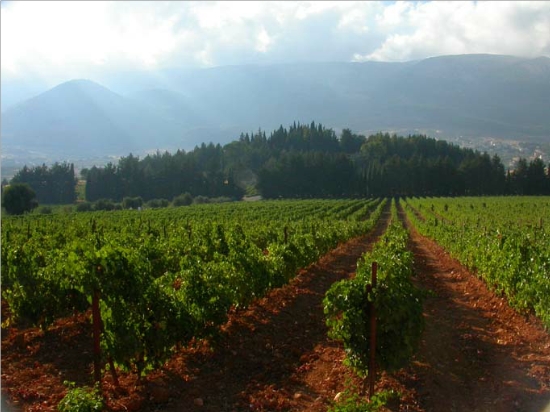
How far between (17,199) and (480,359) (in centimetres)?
6345

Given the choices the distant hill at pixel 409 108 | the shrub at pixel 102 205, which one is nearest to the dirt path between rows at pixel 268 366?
the distant hill at pixel 409 108

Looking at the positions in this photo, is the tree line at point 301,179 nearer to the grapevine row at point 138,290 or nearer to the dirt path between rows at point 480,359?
the grapevine row at point 138,290

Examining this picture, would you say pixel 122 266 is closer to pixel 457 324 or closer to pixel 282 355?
pixel 282 355

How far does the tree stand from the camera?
60.7 m

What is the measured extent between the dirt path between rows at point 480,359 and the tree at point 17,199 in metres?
59.6

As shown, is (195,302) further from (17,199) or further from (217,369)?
Result: (17,199)

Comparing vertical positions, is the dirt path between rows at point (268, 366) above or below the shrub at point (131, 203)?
below

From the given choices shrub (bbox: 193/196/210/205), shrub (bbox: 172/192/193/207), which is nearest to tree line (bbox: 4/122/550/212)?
shrub (bbox: 193/196/210/205)

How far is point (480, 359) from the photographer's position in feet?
27.4

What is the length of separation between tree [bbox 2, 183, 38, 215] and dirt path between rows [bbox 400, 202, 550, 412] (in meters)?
59.6

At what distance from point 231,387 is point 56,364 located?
121 inches

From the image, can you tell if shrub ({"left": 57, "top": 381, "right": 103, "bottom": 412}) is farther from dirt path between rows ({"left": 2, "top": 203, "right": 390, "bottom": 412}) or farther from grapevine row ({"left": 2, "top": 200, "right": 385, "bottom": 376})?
grapevine row ({"left": 2, "top": 200, "right": 385, "bottom": 376})

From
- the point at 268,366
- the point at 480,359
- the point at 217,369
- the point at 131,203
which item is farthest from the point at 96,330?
the point at 131,203

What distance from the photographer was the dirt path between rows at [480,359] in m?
6.70
